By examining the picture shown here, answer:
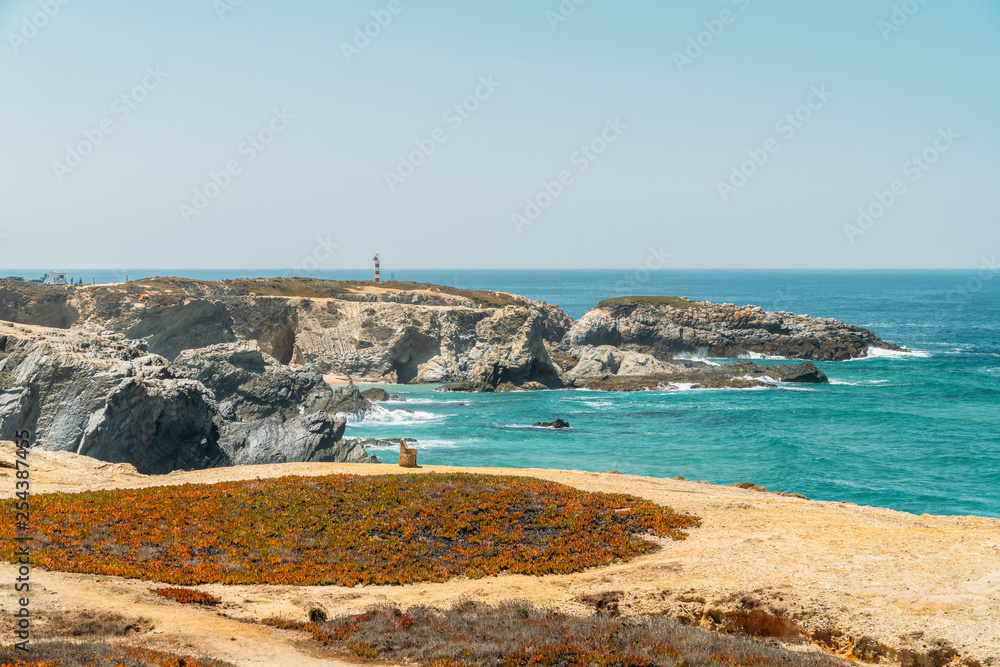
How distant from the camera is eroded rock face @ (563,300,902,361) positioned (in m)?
101

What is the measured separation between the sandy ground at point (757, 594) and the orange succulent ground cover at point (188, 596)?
0.31 meters

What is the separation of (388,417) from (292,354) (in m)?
32.9

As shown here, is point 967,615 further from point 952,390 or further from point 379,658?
point 952,390

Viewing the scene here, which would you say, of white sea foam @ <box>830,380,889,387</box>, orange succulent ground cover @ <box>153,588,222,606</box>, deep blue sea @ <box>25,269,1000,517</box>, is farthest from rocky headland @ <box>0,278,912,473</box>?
orange succulent ground cover @ <box>153,588,222,606</box>

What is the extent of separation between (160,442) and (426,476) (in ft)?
50.9

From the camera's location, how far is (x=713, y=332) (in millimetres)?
104688

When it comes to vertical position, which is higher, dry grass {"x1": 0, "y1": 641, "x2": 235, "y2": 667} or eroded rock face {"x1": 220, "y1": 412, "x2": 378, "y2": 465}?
dry grass {"x1": 0, "y1": 641, "x2": 235, "y2": 667}

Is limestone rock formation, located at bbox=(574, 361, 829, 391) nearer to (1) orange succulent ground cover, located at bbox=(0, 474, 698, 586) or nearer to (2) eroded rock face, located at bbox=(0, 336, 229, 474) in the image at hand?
(2) eroded rock face, located at bbox=(0, 336, 229, 474)

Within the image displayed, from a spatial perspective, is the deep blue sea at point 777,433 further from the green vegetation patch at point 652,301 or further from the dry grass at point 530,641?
the green vegetation patch at point 652,301

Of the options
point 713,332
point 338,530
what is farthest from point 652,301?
point 338,530

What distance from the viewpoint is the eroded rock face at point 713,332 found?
10081 centimetres

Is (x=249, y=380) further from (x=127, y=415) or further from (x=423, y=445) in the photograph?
(x=127, y=415)

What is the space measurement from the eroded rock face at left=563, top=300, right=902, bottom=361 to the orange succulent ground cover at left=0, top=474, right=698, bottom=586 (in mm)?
81558

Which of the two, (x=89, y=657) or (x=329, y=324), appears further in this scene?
(x=329, y=324)
